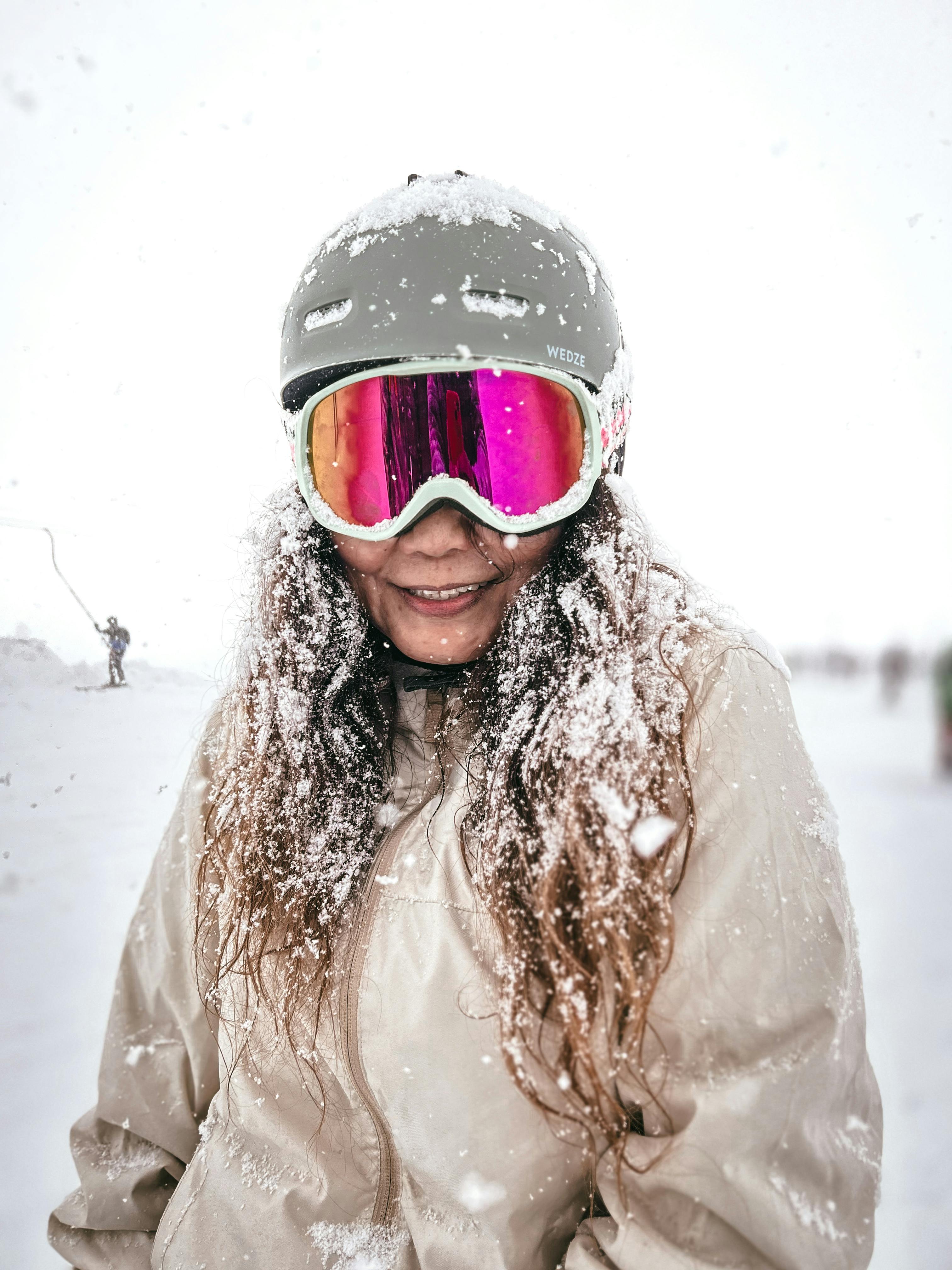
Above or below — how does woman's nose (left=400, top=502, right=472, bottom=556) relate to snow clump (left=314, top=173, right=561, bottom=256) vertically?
below

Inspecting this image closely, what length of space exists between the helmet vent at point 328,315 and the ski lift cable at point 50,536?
7.13ft

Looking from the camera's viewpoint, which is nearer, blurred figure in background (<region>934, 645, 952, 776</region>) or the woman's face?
the woman's face

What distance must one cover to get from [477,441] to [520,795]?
0.64 metres

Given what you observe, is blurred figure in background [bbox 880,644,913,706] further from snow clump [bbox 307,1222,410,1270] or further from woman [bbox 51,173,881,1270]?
snow clump [bbox 307,1222,410,1270]

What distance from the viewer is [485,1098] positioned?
95 centimetres

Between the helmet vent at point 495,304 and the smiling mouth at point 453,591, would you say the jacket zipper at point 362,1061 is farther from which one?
the helmet vent at point 495,304

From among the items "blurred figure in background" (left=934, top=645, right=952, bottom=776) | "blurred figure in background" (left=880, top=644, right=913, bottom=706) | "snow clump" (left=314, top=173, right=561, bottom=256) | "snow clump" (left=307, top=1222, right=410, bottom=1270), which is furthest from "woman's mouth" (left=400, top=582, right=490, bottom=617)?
"blurred figure in background" (left=880, top=644, right=913, bottom=706)

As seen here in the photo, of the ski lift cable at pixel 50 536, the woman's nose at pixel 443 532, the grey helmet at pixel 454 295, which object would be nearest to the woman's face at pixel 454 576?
the woman's nose at pixel 443 532

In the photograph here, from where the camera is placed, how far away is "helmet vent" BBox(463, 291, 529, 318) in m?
1.15

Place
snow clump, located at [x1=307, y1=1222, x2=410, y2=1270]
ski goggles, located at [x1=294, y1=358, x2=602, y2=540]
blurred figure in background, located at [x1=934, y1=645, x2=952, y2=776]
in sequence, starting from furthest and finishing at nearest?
blurred figure in background, located at [x1=934, y1=645, x2=952, y2=776]
ski goggles, located at [x1=294, y1=358, x2=602, y2=540]
snow clump, located at [x1=307, y1=1222, x2=410, y2=1270]

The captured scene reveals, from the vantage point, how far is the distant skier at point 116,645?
3094 mm

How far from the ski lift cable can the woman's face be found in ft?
7.39

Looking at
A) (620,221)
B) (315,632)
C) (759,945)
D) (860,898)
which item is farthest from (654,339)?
(860,898)

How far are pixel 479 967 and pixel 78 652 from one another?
2851 mm
